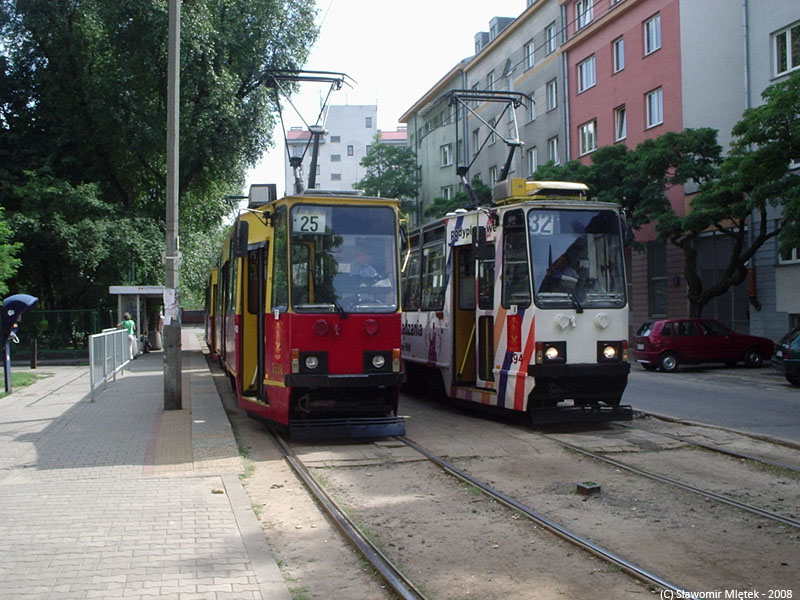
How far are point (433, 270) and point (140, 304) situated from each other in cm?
2076

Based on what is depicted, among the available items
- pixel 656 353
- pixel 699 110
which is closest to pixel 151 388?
pixel 656 353

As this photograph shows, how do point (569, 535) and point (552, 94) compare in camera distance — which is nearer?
point (569, 535)

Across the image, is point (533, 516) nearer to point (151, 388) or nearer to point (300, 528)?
point (300, 528)

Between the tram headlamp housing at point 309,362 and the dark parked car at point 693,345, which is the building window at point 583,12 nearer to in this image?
the dark parked car at point 693,345

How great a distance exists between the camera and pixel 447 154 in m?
53.7

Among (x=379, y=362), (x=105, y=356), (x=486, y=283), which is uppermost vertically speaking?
(x=486, y=283)

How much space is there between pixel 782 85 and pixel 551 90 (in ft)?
73.2

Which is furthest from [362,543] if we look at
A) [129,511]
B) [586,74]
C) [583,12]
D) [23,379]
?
[583,12]

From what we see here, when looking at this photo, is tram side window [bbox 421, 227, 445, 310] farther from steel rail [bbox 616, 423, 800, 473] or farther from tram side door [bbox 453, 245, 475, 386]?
steel rail [bbox 616, 423, 800, 473]

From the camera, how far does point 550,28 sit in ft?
136

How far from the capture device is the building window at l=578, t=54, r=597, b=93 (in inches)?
1478

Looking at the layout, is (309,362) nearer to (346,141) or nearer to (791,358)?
(791,358)

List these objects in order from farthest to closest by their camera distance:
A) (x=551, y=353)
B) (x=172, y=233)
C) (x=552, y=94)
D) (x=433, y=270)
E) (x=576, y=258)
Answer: (x=552, y=94) < (x=433, y=270) < (x=172, y=233) < (x=576, y=258) < (x=551, y=353)

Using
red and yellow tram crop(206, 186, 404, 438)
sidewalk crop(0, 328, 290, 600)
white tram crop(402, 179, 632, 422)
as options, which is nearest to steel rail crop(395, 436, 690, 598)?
red and yellow tram crop(206, 186, 404, 438)
